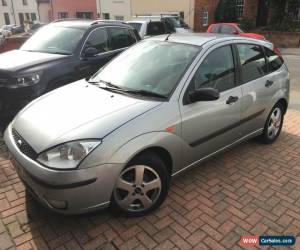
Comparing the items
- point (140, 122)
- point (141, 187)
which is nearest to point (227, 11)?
point (140, 122)

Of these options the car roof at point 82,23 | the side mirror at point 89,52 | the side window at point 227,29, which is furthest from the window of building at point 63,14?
the side mirror at point 89,52

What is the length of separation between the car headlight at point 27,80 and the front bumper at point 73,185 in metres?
2.43

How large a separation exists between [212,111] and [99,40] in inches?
141

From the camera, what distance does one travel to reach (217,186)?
3.85 meters

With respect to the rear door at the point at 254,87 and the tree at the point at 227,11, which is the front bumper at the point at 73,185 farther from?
the tree at the point at 227,11

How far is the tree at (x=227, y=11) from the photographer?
23.8 m

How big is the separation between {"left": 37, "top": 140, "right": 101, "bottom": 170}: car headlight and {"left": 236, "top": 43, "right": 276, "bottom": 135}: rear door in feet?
7.33

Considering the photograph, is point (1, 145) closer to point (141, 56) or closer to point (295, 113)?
point (141, 56)

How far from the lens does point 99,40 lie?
6.39m

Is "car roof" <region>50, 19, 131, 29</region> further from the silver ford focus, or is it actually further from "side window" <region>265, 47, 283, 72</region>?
"side window" <region>265, 47, 283, 72</region>

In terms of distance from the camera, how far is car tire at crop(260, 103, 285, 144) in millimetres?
4848

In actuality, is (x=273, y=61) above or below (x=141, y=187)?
above

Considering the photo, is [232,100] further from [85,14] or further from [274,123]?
Answer: [85,14]

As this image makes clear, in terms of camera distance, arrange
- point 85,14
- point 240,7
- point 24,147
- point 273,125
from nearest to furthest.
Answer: point 24,147
point 273,125
point 240,7
point 85,14
